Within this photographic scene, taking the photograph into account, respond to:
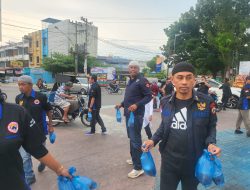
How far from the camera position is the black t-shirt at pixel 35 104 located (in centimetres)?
427

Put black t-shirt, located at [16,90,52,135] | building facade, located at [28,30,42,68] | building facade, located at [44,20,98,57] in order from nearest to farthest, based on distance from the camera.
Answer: black t-shirt, located at [16,90,52,135], building facade, located at [44,20,98,57], building facade, located at [28,30,42,68]

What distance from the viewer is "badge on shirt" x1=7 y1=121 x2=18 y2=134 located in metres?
1.83

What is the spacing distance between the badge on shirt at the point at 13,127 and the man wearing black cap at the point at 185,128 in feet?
4.25

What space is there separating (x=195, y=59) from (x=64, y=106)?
2915cm

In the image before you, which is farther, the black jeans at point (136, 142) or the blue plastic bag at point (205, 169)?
the black jeans at point (136, 142)

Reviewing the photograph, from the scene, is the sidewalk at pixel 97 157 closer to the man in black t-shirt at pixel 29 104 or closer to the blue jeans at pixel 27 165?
Result: the blue jeans at pixel 27 165

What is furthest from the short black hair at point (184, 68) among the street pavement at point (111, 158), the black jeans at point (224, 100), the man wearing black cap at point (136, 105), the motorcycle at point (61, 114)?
the black jeans at point (224, 100)

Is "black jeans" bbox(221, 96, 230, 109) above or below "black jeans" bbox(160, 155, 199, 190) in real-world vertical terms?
below

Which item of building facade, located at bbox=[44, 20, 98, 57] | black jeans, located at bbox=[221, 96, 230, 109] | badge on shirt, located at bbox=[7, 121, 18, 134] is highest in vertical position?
building facade, located at bbox=[44, 20, 98, 57]

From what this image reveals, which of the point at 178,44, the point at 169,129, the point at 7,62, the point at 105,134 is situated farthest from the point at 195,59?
the point at 7,62

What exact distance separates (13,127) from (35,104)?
254 centimetres

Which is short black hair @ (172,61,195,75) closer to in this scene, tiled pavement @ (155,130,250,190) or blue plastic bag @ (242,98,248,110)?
tiled pavement @ (155,130,250,190)

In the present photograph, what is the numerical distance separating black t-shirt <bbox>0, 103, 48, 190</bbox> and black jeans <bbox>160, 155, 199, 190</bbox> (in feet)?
4.34

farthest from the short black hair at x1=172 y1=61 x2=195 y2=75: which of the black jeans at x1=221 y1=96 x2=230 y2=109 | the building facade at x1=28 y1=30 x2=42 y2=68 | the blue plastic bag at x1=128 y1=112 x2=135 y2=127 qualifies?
the building facade at x1=28 y1=30 x2=42 y2=68
